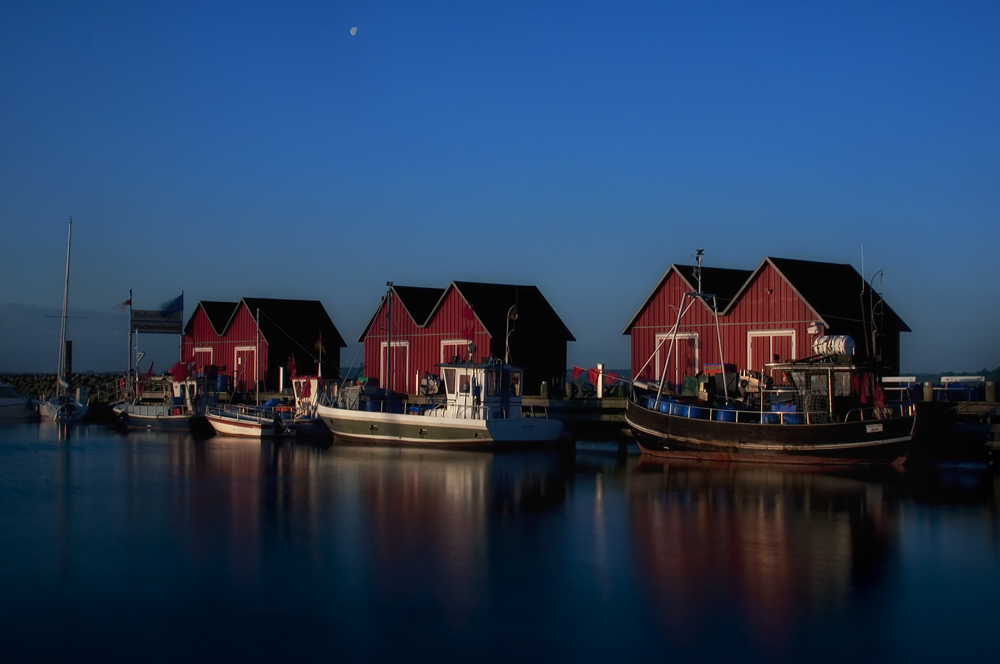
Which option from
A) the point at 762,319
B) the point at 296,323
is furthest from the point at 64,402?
the point at 762,319

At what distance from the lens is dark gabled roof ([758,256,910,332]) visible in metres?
36.5

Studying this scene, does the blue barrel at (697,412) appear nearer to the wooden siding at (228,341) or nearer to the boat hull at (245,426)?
the boat hull at (245,426)

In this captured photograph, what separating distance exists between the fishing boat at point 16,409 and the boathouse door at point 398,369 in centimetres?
2278

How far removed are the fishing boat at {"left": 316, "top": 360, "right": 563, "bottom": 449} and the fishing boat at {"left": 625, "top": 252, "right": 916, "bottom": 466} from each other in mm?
3844

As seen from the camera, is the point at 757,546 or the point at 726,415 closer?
the point at 757,546

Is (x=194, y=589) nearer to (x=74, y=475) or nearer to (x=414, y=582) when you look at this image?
(x=414, y=582)

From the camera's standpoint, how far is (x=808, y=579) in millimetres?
15594

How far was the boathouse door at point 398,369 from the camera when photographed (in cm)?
4981

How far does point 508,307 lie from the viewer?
4803 centimetres

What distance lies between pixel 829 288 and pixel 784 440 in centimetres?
1113

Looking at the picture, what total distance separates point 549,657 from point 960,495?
16.2 metres

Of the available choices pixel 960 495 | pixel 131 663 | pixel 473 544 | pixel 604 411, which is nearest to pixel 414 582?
pixel 473 544

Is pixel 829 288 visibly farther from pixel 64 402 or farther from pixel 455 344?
pixel 64 402

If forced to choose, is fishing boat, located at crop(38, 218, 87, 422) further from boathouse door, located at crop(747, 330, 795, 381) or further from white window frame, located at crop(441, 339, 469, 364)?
boathouse door, located at crop(747, 330, 795, 381)
